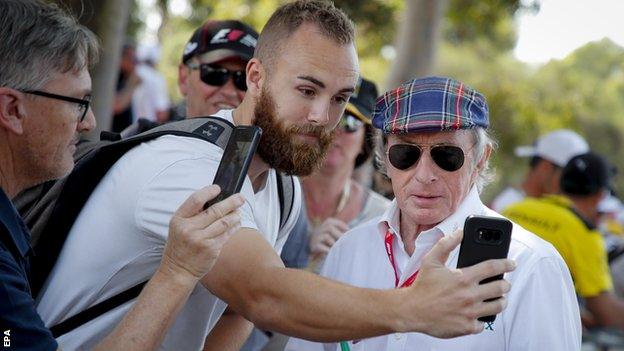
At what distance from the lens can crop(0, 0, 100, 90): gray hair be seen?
2658 mm

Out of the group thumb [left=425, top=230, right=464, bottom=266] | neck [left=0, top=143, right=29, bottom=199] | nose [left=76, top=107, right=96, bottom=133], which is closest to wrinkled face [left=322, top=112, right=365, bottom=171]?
nose [left=76, top=107, right=96, bottom=133]

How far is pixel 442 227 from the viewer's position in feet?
10.3

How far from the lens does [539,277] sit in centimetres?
286

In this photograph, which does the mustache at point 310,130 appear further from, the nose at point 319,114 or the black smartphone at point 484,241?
the black smartphone at point 484,241

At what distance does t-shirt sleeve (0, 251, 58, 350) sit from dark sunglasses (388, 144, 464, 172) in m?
1.36

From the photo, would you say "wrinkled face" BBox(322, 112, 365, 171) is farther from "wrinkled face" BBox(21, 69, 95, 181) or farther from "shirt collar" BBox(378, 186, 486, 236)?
"wrinkled face" BBox(21, 69, 95, 181)

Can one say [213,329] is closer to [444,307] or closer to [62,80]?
[62,80]

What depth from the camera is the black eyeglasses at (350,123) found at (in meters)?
4.95

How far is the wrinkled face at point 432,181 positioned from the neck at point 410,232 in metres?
0.07

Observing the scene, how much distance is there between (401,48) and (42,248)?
26.8 feet

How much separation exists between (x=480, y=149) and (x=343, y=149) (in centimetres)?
193

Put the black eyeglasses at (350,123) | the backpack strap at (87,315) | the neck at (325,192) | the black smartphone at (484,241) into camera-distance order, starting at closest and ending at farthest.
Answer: the black smartphone at (484,241) → the backpack strap at (87,315) → the black eyeglasses at (350,123) → the neck at (325,192)

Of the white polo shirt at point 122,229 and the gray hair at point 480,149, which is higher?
the gray hair at point 480,149

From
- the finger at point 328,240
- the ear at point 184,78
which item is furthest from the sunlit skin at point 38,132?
the ear at point 184,78
